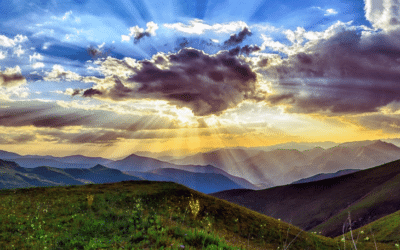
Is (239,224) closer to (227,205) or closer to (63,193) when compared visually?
(227,205)

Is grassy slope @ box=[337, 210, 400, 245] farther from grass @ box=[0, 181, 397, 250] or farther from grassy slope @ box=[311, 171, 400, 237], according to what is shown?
grassy slope @ box=[311, 171, 400, 237]

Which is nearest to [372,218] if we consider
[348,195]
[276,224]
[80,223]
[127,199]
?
[348,195]

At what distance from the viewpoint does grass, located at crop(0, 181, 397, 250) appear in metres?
9.73

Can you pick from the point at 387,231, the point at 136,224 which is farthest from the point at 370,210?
the point at 136,224

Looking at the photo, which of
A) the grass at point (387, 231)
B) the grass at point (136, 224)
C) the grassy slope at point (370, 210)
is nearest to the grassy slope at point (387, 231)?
the grass at point (387, 231)

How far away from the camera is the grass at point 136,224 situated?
9.73 metres

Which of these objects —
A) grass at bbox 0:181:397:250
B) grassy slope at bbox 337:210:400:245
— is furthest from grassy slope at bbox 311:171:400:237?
grass at bbox 0:181:397:250

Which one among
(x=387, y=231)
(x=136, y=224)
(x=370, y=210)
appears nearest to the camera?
(x=136, y=224)

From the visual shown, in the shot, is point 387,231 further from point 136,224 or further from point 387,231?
point 136,224

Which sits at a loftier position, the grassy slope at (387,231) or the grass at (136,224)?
the grass at (136,224)

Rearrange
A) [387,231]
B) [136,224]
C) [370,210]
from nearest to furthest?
1. [136,224]
2. [387,231]
3. [370,210]

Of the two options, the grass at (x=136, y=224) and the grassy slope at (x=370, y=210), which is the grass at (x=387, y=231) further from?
the grassy slope at (x=370, y=210)

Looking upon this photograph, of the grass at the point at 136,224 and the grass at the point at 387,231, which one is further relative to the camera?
the grass at the point at 387,231

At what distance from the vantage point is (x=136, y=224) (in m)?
14.7
